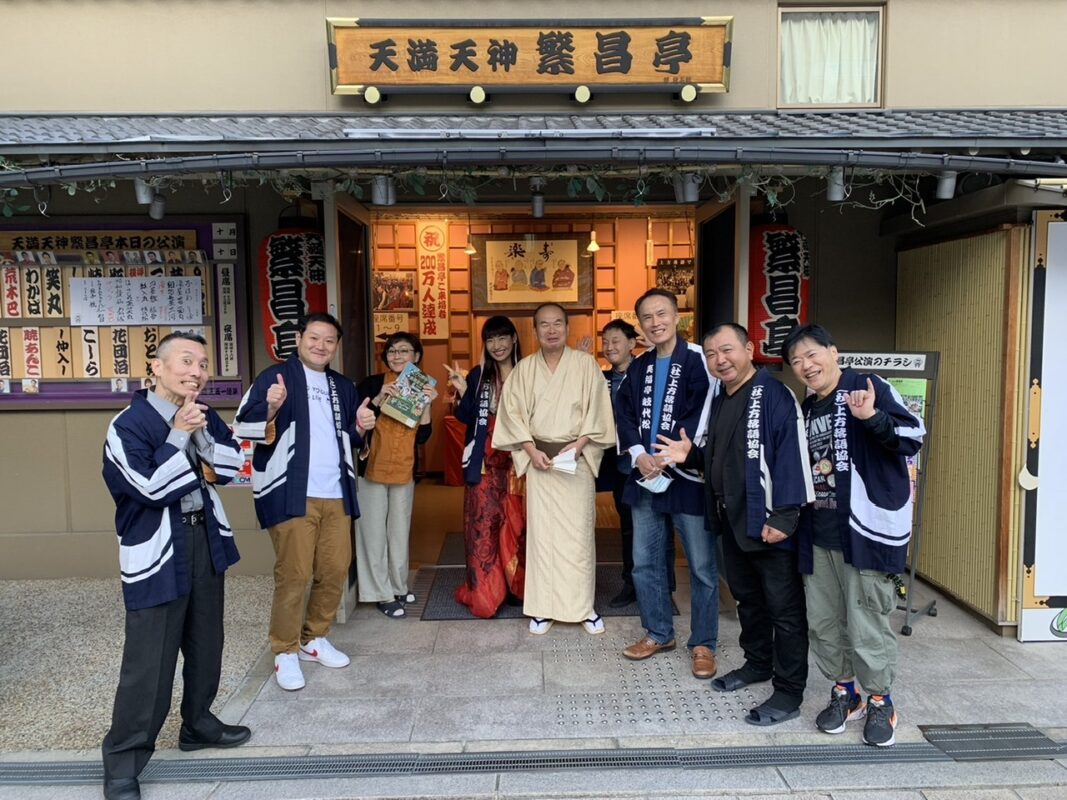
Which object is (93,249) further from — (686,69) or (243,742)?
(686,69)

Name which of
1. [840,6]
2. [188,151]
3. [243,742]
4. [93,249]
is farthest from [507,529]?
[840,6]

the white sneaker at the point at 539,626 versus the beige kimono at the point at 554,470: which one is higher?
the beige kimono at the point at 554,470

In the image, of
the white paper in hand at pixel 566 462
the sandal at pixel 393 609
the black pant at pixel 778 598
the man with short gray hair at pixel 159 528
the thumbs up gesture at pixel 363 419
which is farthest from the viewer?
the sandal at pixel 393 609

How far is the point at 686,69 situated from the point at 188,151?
13.5ft

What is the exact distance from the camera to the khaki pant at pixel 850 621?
3.59m

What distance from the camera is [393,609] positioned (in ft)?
18.1

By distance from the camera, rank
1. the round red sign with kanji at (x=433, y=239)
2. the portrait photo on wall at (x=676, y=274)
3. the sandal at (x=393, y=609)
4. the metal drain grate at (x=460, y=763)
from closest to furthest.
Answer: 1. the metal drain grate at (x=460, y=763)
2. the sandal at (x=393, y=609)
3. the portrait photo on wall at (x=676, y=274)
4. the round red sign with kanji at (x=433, y=239)

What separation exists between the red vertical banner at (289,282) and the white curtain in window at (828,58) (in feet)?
14.6

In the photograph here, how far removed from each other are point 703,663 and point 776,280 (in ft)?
9.67

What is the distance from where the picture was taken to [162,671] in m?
3.37

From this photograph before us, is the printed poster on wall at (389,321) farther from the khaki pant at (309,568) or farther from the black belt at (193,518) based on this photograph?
the black belt at (193,518)

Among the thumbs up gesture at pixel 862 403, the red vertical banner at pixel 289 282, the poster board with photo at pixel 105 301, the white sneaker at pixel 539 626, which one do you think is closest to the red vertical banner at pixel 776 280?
the thumbs up gesture at pixel 862 403

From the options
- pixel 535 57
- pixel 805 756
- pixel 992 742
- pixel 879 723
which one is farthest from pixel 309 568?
pixel 535 57

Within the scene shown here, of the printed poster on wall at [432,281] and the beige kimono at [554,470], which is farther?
the printed poster on wall at [432,281]
